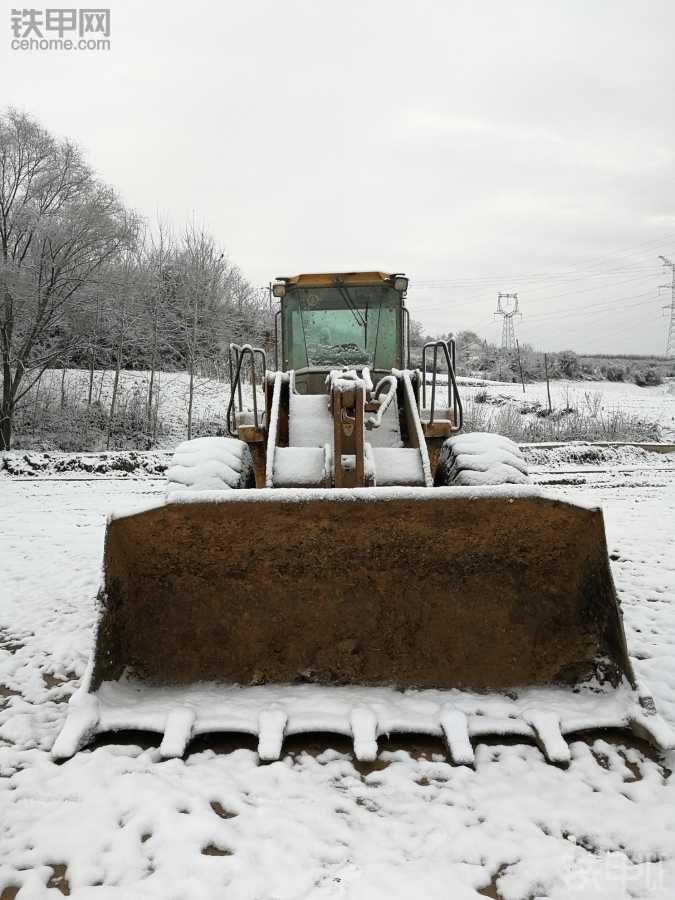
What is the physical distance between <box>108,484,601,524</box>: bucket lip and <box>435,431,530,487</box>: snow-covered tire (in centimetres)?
67

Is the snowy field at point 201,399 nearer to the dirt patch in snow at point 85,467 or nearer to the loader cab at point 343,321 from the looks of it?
the dirt patch in snow at point 85,467

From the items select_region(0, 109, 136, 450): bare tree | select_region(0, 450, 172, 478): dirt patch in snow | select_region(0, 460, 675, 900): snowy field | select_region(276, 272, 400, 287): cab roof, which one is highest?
select_region(0, 109, 136, 450): bare tree

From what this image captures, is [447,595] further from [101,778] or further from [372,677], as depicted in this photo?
[101,778]

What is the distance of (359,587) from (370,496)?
1.39ft

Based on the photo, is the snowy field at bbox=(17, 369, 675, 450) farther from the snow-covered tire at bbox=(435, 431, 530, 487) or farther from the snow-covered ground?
the snow-covered tire at bbox=(435, 431, 530, 487)

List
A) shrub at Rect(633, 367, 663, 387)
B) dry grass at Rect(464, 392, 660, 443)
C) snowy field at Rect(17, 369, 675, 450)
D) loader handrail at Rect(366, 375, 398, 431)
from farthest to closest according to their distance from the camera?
1. shrub at Rect(633, 367, 663, 387)
2. snowy field at Rect(17, 369, 675, 450)
3. dry grass at Rect(464, 392, 660, 443)
4. loader handrail at Rect(366, 375, 398, 431)

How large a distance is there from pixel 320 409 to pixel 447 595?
2010 mm

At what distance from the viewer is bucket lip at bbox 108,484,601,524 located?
269 cm

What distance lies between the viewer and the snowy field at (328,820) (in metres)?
1.75

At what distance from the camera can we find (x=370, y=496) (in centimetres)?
272

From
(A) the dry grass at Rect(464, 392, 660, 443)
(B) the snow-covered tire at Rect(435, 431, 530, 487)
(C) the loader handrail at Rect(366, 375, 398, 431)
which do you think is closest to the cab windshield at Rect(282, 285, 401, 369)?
(C) the loader handrail at Rect(366, 375, 398, 431)

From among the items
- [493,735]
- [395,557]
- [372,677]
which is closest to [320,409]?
[395,557]

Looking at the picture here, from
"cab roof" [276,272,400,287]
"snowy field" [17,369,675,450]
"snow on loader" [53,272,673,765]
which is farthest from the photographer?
"snowy field" [17,369,675,450]

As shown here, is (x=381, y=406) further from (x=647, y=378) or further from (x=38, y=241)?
(x=647, y=378)
